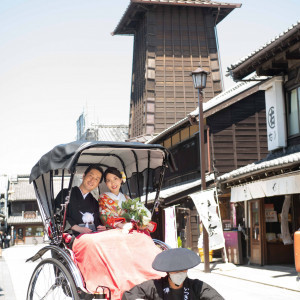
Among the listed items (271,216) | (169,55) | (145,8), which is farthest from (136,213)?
(145,8)

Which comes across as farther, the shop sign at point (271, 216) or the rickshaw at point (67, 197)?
the shop sign at point (271, 216)

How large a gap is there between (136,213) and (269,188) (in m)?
9.00

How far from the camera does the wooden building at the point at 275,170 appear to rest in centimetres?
1428

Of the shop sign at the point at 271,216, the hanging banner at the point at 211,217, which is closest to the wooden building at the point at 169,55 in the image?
the hanging banner at the point at 211,217

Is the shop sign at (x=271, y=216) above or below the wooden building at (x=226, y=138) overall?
below

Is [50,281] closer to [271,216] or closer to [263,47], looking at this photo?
[263,47]

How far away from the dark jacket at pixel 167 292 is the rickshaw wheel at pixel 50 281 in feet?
5.05

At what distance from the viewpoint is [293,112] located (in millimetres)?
16234

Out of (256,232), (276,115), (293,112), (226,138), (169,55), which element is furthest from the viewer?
(169,55)

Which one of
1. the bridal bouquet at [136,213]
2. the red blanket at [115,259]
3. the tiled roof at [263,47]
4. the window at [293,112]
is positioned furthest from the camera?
the window at [293,112]

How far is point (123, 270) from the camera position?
554cm

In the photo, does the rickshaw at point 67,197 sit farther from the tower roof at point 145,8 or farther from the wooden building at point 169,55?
the tower roof at point 145,8

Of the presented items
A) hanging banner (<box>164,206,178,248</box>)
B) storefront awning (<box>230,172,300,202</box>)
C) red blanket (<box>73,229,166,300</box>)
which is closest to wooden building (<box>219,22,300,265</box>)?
storefront awning (<box>230,172,300,202</box>)

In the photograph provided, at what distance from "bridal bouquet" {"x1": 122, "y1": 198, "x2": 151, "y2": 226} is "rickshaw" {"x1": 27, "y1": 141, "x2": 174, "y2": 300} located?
438 millimetres
